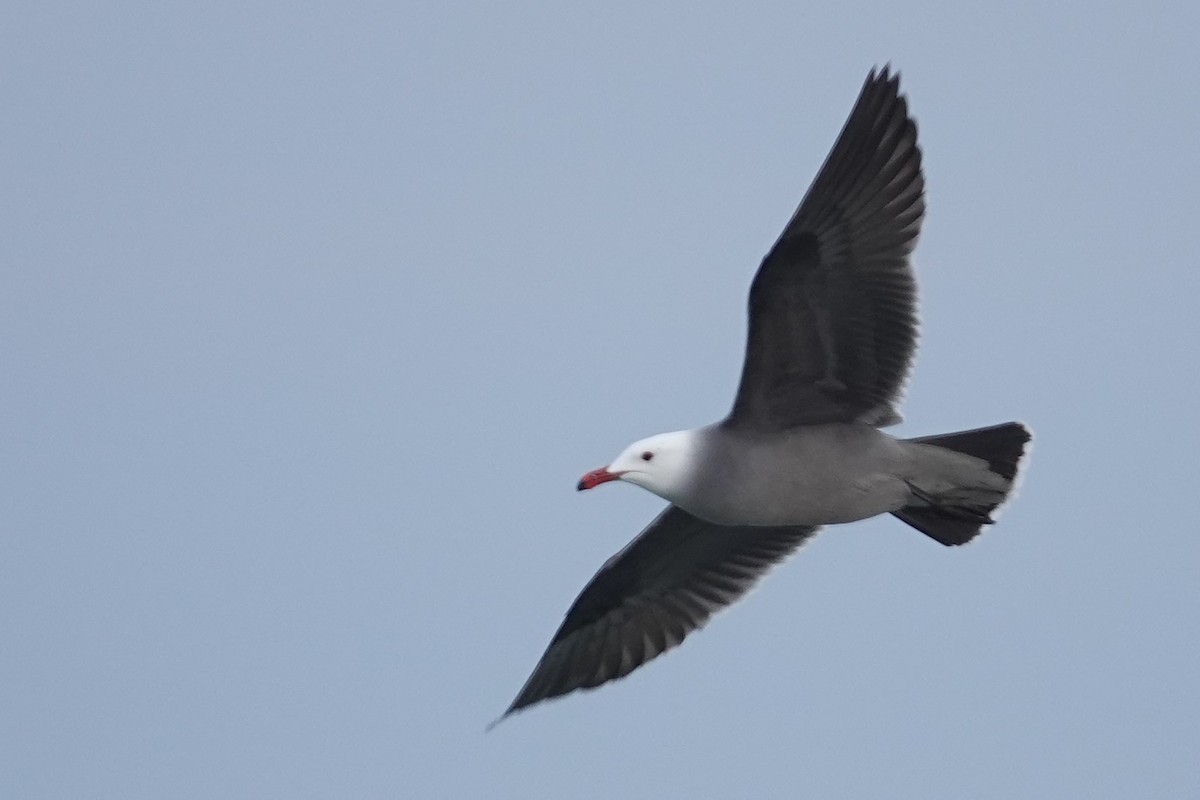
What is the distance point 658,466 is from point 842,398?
1036mm

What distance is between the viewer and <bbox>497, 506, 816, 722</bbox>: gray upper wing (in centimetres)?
1109

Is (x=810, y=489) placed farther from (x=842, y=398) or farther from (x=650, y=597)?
(x=650, y=597)

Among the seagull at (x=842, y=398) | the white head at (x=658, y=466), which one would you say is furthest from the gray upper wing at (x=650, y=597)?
the white head at (x=658, y=466)

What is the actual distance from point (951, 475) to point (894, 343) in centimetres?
82

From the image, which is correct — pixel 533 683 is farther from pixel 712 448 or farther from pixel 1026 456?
pixel 1026 456

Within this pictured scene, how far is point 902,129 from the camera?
9328mm

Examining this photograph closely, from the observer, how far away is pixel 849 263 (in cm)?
931

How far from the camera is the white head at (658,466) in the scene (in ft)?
31.1

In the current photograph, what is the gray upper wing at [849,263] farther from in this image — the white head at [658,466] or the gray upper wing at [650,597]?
the gray upper wing at [650,597]

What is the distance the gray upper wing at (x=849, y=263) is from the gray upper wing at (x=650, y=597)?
176cm

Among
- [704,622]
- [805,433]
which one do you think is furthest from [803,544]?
[805,433]

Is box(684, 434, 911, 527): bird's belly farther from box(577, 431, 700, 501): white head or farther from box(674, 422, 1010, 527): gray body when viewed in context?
box(577, 431, 700, 501): white head

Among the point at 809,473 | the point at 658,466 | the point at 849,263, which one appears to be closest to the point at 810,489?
the point at 809,473

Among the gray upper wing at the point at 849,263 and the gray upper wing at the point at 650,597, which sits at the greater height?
the gray upper wing at the point at 849,263
